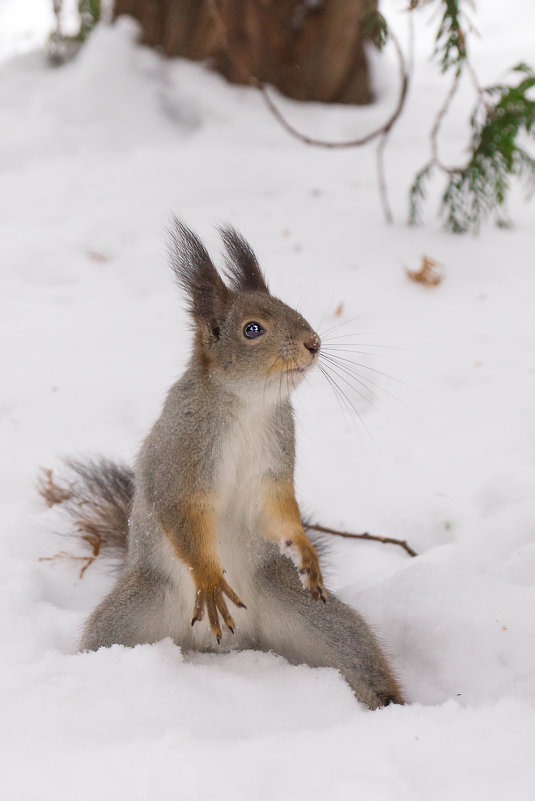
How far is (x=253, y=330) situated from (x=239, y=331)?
0.03 meters

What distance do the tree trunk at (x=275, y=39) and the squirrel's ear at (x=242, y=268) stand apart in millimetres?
2481

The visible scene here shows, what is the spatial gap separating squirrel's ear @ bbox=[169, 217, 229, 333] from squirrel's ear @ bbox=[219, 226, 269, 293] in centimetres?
8

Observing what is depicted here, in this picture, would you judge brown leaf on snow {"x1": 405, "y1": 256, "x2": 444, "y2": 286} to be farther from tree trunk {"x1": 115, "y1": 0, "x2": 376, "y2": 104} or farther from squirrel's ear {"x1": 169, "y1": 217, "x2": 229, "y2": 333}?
squirrel's ear {"x1": 169, "y1": 217, "x2": 229, "y2": 333}

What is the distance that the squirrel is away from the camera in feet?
5.45

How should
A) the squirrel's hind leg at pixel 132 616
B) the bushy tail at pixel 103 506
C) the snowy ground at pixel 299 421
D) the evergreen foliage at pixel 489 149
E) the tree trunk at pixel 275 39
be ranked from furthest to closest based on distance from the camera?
the tree trunk at pixel 275 39 → the evergreen foliage at pixel 489 149 → the bushy tail at pixel 103 506 → the squirrel's hind leg at pixel 132 616 → the snowy ground at pixel 299 421

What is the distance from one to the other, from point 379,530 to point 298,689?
0.69 m

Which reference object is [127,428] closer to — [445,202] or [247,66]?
[445,202]

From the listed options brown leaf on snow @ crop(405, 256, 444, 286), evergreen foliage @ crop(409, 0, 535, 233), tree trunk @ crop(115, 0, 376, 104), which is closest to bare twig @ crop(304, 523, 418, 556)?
brown leaf on snow @ crop(405, 256, 444, 286)

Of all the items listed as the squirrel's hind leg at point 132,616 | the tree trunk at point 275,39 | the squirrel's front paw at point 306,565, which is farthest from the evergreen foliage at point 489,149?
the squirrel's hind leg at point 132,616

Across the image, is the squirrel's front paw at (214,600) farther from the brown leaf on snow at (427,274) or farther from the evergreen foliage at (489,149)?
the evergreen foliage at (489,149)

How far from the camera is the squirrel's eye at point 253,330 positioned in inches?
66.6

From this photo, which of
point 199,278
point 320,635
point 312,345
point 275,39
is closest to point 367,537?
point 320,635

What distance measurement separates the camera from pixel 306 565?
1690mm

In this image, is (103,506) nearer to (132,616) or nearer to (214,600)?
(132,616)
